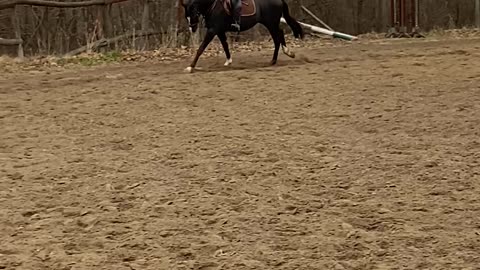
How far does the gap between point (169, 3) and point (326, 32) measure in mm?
3402

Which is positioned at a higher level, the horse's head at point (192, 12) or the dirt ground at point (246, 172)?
the horse's head at point (192, 12)

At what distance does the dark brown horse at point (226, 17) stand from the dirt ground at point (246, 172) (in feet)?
3.27

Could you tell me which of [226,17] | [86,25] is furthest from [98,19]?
[226,17]

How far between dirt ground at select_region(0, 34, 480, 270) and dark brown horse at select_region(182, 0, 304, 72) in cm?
100

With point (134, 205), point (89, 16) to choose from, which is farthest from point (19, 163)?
point (89, 16)

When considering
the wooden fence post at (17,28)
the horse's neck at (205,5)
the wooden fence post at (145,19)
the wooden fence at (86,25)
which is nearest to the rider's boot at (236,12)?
the horse's neck at (205,5)

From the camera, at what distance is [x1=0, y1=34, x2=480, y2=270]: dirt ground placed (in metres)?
4.17

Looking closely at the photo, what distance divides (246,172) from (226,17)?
18.3ft

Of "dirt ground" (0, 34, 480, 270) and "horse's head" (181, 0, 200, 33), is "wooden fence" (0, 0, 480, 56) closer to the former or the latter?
"horse's head" (181, 0, 200, 33)

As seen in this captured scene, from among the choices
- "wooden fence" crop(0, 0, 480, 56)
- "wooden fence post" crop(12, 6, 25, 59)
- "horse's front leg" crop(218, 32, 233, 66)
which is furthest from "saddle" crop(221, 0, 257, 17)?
"wooden fence post" crop(12, 6, 25, 59)

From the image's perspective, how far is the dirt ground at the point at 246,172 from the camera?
417 centimetres

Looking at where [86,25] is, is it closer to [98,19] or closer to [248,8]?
[98,19]

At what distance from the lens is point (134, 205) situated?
5.01 metres

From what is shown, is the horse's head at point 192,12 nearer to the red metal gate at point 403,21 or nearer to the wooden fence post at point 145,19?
the wooden fence post at point 145,19
